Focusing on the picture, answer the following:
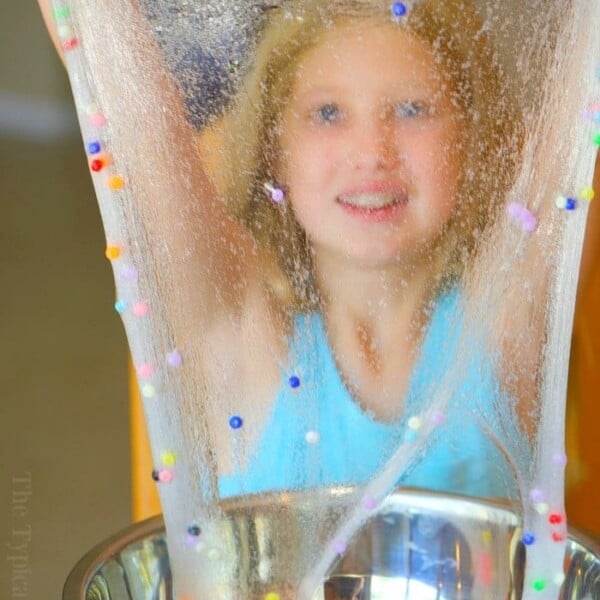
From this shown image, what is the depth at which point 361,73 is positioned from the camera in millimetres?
279

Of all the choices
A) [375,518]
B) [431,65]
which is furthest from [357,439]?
[431,65]

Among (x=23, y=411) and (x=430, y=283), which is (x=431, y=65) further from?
(x=23, y=411)

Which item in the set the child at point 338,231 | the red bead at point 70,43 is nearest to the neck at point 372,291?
the child at point 338,231

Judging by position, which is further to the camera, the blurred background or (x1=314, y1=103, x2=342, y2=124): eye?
the blurred background

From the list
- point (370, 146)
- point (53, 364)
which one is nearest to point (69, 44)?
point (370, 146)

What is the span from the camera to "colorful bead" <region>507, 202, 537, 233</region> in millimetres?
298

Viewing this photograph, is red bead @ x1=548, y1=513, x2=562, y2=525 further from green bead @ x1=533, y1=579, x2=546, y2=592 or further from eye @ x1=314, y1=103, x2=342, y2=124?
eye @ x1=314, y1=103, x2=342, y2=124

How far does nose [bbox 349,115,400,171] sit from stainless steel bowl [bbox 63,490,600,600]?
13 cm

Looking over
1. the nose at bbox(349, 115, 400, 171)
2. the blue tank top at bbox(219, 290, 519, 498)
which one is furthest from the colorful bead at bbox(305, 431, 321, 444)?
the nose at bbox(349, 115, 400, 171)

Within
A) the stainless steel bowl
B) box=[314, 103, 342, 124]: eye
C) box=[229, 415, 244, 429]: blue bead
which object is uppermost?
box=[314, 103, 342, 124]: eye

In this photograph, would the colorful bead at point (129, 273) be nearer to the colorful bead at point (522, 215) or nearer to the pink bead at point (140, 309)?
the pink bead at point (140, 309)

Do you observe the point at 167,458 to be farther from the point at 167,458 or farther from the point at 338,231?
the point at 338,231

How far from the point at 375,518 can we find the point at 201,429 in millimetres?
84

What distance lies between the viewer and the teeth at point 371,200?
29cm
